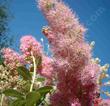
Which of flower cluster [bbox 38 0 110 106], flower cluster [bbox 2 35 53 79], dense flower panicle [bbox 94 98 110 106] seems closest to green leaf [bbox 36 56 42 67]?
flower cluster [bbox 2 35 53 79]

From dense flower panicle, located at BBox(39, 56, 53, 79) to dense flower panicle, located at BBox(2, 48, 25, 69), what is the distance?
121 mm

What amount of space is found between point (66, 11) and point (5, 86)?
A: 18.3 inches

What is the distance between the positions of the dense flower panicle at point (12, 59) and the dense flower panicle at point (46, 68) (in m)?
0.12

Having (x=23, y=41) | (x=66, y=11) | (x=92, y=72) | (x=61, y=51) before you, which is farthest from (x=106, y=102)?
(x=23, y=41)

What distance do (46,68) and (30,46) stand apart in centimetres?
24

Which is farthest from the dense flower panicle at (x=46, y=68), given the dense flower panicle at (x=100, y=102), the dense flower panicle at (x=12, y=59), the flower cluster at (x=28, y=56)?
the dense flower panicle at (x=100, y=102)

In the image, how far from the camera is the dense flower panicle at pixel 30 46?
201cm

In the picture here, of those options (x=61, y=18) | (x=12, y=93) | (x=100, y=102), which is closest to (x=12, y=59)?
(x=12, y=93)

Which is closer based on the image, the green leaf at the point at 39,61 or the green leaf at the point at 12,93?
the green leaf at the point at 12,93

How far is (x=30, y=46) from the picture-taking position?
205 cm

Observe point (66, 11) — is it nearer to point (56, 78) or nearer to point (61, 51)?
point (61, 51)

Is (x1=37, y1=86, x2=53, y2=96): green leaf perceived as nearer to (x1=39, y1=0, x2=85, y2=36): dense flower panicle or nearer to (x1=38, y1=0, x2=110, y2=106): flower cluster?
(x1=38, y1=0, x2=110, y2=106): flower cluster

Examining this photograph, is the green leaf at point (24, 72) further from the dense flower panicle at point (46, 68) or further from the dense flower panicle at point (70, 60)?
the dense flower panicle at point (70, 60)

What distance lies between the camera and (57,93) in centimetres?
165
